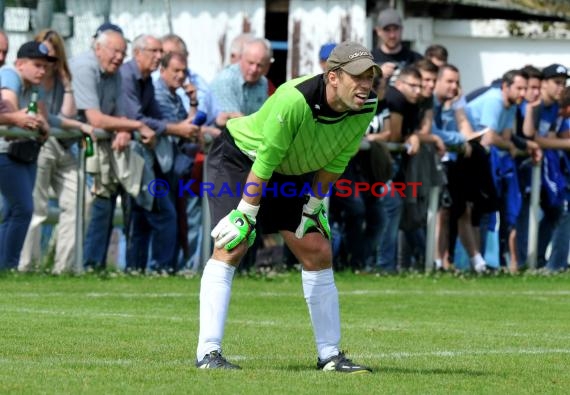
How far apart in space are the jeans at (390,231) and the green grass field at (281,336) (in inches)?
33.6

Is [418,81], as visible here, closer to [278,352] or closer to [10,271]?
[10,271]

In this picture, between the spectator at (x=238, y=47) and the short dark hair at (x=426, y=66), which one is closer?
the short dark hair at (x=426, y=66)

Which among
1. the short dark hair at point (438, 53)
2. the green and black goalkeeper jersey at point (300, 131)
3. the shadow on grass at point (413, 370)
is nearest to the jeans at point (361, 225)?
the short dark hair at point (438, 53)

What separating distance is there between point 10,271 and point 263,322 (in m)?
3.74

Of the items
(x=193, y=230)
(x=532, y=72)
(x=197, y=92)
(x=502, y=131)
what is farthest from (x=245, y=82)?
(x=532, y=72)

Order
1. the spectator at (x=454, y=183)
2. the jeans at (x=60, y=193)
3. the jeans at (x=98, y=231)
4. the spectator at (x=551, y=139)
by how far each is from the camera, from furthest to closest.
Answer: the spectator at (x=551, y=139)
the spectator at (x=454, y=183)
the jeans at (x=98, y=231)
the jeans at (x=60, y=193)

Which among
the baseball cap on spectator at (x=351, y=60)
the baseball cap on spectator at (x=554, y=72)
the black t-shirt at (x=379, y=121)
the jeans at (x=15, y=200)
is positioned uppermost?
the baseball cap on spectator at (x=554, y=72)

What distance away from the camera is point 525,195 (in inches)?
791

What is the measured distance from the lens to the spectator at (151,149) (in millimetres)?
16453

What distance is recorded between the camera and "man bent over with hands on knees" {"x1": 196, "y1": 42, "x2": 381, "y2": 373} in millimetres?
9062

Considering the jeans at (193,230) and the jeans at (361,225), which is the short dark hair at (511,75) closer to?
the jeans at (361,225)

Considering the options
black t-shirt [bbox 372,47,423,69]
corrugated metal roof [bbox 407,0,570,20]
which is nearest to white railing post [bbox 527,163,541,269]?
black t-shirt [bbox 372,47,423,69]

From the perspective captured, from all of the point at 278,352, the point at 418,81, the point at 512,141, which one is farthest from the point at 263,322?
the point at 512,141

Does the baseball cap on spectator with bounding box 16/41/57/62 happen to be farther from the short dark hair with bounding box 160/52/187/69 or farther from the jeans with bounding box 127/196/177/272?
the jeans with bounding box 127/196/177/272
